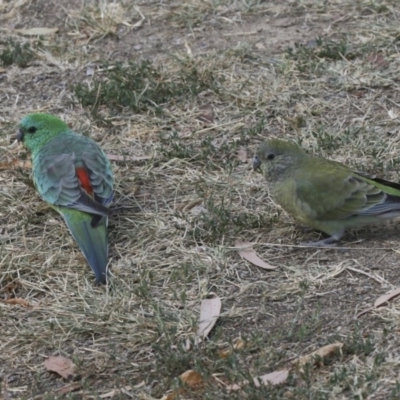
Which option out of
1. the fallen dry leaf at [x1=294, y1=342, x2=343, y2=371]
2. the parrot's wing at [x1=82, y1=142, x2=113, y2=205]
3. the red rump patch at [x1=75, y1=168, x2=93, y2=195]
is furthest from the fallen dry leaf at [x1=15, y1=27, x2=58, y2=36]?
the fallen dry leaf at [x1=294, y1=342, x2=343, y2=371]

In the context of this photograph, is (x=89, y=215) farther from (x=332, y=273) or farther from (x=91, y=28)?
(x=91, y=28)

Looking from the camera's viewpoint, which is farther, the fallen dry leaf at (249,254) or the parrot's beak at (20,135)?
the parrot's beak at (20,135)

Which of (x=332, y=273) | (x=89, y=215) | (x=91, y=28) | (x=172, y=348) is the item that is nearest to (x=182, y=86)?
(x=91, y=28)

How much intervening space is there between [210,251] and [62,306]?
0.95m

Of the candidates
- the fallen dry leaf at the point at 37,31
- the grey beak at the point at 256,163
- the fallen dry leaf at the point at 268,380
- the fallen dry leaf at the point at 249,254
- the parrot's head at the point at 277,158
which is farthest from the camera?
the fallen dry leaf at the point at 37,31

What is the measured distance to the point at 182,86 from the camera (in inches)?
300

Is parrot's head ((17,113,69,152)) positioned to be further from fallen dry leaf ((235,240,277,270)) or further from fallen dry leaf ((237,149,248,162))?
fallen dry leaf ((235,240,277,270))

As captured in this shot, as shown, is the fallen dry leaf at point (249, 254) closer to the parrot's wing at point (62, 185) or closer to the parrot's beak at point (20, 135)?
the parrot's wing at point (62, 185)

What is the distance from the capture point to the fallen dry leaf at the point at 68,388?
4578 mm

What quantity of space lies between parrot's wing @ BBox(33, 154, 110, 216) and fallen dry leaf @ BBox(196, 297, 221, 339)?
35.1 inches

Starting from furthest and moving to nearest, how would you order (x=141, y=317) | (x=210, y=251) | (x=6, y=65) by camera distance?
(x=6, y=65), (x=210, y=251), (x=141, y=317)

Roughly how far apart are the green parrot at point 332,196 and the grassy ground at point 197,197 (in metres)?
0.15

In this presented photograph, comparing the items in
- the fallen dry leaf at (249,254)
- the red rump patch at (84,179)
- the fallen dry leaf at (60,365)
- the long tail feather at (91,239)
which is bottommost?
the fallen dry leaf at (249,254)

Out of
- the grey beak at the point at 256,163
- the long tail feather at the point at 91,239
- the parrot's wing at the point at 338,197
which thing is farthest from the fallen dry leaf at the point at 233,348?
the grey beak at the point at 256,163
